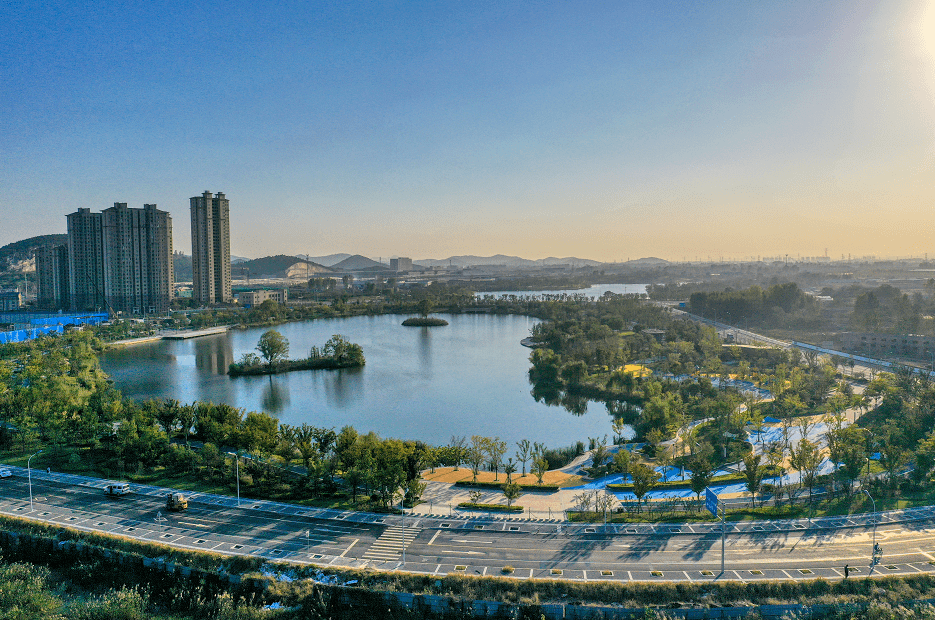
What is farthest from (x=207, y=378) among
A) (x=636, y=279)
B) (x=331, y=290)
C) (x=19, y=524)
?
(x=636, y=279)

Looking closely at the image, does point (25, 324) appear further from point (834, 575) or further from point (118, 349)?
point (834, 575)

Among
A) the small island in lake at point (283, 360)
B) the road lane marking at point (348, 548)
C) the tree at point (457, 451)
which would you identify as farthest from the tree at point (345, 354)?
the road lane marking at point (348, 548)

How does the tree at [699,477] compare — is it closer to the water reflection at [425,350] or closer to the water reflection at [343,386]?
the water reflection at [343,386]

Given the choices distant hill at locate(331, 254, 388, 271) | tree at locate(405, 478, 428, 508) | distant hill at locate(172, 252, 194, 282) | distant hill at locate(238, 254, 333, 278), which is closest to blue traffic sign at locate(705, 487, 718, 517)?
tree at locate(405, 478, 428, 508)

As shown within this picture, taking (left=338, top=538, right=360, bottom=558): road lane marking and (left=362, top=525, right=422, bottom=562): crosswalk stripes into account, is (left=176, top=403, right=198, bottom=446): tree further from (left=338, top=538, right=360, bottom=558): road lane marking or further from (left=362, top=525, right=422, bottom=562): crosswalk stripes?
(left=362, top=525, right=422, bottom=562): crosswalk stripes

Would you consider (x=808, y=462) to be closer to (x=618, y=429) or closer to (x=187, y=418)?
(x=618, y=429)
